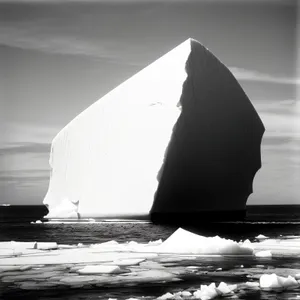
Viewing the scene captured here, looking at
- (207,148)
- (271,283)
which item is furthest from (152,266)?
(207,148)

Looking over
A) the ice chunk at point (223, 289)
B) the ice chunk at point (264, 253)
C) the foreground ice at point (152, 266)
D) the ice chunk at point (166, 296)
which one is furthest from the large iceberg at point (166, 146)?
the ice chunk at point (166, 296)

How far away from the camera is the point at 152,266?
917cm

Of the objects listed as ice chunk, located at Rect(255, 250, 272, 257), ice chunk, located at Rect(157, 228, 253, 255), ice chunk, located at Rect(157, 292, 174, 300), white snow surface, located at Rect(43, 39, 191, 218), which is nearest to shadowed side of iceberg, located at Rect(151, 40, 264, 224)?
white snow surface, located at Rect(43, 39, 191, 218)

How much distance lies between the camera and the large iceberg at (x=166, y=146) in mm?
20625

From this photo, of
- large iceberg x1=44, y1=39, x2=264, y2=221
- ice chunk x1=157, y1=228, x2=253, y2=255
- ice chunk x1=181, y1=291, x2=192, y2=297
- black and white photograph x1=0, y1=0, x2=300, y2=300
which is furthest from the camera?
large iceberg x1=44, y1=39, x2=264, y2=221

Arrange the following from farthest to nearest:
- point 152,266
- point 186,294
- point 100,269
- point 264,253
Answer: point 264,253
point 152,266
point 100,269
point 186,294

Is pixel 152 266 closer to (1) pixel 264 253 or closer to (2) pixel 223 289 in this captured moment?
(2) pixel 223 289

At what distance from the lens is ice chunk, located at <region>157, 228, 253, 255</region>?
432 inches

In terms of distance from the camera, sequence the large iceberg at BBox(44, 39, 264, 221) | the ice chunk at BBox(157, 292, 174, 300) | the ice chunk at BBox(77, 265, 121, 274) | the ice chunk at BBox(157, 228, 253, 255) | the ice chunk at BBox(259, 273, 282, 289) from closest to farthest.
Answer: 1. the ice chunk at BBox(157, 292, 174, 300)
2. the ice chunk at BBox(259, 273, 282, 289)
3. the ice chunk at BBox(77, 265, 121, 274)
4. the ice chunk at BBox(157, 228, 253, 255)
5. the large iceberg at BBox(44, 39, 264, 221)

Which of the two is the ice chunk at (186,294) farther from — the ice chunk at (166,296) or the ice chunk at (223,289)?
the ice chunk at (223,289)

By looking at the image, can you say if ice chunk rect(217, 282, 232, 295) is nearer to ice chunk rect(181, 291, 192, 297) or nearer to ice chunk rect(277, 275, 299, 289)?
ice chunk rect(181, 291, 192, 297)

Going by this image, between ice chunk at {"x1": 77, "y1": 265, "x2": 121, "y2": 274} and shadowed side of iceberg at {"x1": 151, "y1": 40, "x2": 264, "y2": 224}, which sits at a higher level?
shadowed side of iceberg at {"x1": 151, "y1": 40, "x2": 264, "y2": 224}

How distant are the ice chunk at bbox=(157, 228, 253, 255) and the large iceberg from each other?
8.35m

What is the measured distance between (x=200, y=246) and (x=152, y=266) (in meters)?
2.17
